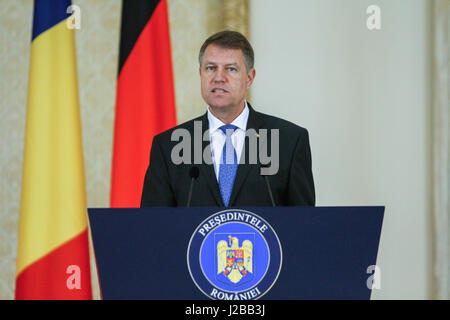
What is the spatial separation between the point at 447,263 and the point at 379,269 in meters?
0.44

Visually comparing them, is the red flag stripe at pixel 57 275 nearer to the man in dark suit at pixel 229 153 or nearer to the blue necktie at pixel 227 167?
the man in dark suit at pixel 229 153

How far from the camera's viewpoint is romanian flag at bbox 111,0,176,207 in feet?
9.72

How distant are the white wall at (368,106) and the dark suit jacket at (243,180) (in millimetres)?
1522

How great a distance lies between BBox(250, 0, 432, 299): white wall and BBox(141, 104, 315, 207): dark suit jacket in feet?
4.99

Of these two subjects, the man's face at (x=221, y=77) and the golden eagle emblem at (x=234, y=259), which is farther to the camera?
the man's face at (x=221, y=77)

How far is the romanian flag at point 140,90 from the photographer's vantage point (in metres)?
2.96

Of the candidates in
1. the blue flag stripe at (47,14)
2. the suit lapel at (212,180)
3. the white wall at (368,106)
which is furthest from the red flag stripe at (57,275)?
the white wall at (368,106)

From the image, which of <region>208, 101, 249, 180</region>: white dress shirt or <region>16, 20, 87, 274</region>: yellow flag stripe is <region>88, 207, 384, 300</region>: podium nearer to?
<region>208, 101, 249, 180</region>: white dress shirt

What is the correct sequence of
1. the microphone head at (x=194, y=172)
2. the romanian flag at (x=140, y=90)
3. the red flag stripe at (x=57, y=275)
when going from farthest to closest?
the romanian flag at (x=140, y=90) → the red flag stripe at (x=57, y=275) → the microphone head at (x=194, y=172)

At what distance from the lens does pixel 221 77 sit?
1.95m

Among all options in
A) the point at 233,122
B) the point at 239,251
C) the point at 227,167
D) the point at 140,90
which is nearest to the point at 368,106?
the point at 140,90

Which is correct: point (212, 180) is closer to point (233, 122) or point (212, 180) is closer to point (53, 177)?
point (233, 122)

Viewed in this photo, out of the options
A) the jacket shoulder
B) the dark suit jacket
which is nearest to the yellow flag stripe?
the dark suit jacket
